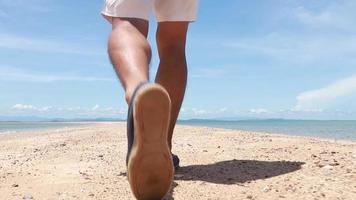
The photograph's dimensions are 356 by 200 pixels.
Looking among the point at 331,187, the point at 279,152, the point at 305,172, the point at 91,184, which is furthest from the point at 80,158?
the point at 331,187

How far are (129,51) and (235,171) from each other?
137cm

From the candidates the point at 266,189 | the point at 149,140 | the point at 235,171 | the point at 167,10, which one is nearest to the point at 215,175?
the point at 235,171

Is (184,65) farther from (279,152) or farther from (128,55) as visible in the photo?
(279,152)

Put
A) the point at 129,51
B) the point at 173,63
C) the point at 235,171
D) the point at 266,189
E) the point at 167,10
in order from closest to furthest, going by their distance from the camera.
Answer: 1. the point at 129,51
2. the point at 266,189
3. the point at 167,10
4. the point at 173,63
5. the point at 235,171

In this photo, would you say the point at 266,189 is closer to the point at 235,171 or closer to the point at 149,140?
the point at 235,171

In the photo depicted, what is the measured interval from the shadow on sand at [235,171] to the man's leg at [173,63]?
0.28m

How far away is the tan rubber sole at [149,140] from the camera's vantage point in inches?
70.5

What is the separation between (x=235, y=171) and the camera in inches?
126

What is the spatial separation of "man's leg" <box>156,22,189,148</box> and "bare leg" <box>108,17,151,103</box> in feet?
1.73

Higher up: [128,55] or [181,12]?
[181,12]

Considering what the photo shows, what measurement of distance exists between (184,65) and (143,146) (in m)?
1.33

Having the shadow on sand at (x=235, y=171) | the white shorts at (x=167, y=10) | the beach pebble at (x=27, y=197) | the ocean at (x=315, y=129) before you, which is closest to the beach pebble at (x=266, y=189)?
the shadow on sand at (x=235, y=171)

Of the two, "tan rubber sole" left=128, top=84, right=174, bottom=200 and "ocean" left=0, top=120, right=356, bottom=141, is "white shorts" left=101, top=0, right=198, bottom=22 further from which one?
"ocean" left=0, top=120, right=356, bottom=141

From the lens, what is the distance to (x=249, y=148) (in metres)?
4.46
